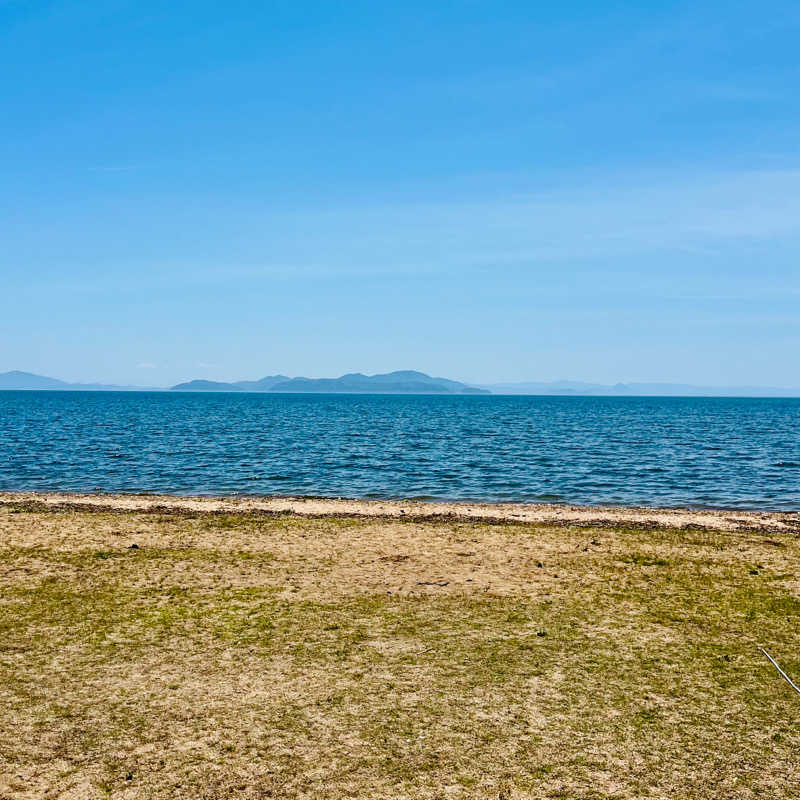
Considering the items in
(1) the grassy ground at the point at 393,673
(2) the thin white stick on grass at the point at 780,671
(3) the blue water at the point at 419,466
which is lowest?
(3) the blue water at the point at 419,466

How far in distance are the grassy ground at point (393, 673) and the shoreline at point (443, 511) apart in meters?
6.33

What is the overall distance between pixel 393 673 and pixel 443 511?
18.1 meters

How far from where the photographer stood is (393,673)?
1179 cm

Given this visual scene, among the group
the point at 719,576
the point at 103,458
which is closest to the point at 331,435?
the point at 103,458

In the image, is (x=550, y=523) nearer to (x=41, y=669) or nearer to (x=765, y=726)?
(x=765, y=726)

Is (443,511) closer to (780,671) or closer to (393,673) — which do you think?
(393,673)

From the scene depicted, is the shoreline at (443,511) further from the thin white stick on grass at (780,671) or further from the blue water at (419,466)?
the thin white stick on grass at (780,671)

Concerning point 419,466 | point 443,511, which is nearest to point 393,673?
point 443,511

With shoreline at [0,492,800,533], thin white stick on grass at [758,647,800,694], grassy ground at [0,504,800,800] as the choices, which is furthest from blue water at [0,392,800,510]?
thin white stick on grass at [758,647,800,694]

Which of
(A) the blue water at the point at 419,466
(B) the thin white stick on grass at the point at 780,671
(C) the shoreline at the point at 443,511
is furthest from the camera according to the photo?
(A) the blue water at the point at 419,466

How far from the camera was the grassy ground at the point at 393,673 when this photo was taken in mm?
8758

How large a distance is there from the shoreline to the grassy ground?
6.33 meters

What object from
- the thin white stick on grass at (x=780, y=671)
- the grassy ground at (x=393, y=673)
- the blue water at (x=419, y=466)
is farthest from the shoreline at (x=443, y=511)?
the thin white stick on grass at (x=780, y=671)

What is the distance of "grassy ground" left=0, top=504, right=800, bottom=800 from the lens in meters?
8.76
